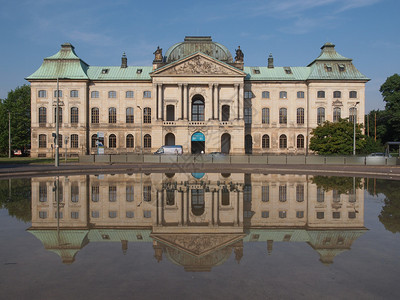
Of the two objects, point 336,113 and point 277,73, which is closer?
point 336,113

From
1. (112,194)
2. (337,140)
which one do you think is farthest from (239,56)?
(112,194)

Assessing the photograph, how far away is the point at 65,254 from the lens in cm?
758

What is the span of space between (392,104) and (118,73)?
68054 mm

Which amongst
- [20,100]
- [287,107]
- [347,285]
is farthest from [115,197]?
[20,100]

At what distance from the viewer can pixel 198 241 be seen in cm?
842

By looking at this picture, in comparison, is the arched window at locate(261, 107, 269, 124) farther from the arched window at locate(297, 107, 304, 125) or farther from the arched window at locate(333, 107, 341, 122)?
the arched window at locate(333, 107, 341, 122)

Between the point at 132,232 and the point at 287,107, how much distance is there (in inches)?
2682

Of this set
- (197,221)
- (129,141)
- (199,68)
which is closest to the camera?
(197,221)

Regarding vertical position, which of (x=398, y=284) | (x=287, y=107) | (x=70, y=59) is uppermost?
(x=70, y=59)

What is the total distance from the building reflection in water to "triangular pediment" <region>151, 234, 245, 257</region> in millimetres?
24

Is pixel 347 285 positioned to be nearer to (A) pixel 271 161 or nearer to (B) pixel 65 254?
(B) pixel 65 254

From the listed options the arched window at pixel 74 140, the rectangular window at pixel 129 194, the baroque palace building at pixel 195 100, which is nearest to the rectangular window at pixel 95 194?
the rectangular window at pixel 129 194

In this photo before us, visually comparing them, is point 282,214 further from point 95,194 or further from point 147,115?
point 147,115

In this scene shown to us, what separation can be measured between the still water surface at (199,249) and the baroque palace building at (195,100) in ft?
177
